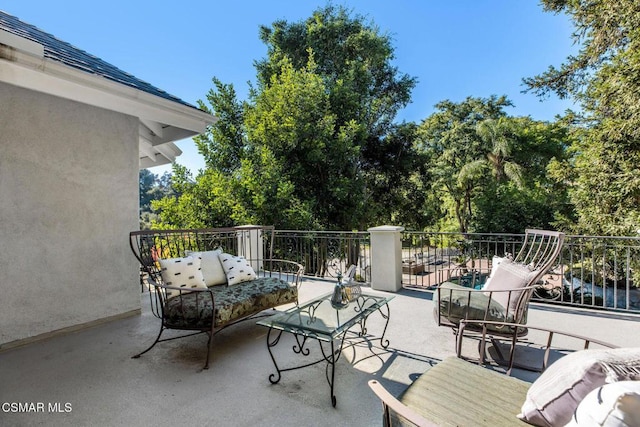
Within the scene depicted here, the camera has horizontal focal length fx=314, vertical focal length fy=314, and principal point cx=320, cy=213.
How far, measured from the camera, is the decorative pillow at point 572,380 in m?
1.12

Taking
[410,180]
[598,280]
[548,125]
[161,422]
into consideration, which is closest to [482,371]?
[161,422]

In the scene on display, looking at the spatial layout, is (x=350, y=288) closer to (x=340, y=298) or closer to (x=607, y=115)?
(x=340, y=298)

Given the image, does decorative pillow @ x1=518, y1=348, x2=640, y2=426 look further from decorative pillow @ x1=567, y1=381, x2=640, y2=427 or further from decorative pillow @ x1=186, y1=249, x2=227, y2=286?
decorative pillow @ x1=186, y1=249, x2=227, y2=286

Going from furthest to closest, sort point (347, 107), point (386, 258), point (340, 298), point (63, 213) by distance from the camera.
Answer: point (347, 107) < point (386, 258) < point (63, 213) < point (340, 298)

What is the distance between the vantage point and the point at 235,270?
12.5 ft

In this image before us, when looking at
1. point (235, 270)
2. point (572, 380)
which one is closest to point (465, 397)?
point (572, 380)

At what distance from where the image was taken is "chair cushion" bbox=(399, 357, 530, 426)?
140 centimetres

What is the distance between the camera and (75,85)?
312cm

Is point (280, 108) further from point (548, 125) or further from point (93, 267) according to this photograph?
point (548, 125)

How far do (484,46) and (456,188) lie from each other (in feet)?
24.0

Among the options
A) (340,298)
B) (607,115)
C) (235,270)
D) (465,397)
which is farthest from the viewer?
(607,115)

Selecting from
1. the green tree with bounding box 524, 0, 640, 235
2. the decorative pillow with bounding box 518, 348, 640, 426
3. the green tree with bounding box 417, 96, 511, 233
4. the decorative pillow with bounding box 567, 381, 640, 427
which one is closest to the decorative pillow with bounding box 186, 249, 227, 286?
the decorative pillow with bounding box 518, 348, 640, 426

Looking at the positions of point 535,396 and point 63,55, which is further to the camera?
point 63,55

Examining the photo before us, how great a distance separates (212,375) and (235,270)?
1348mm
